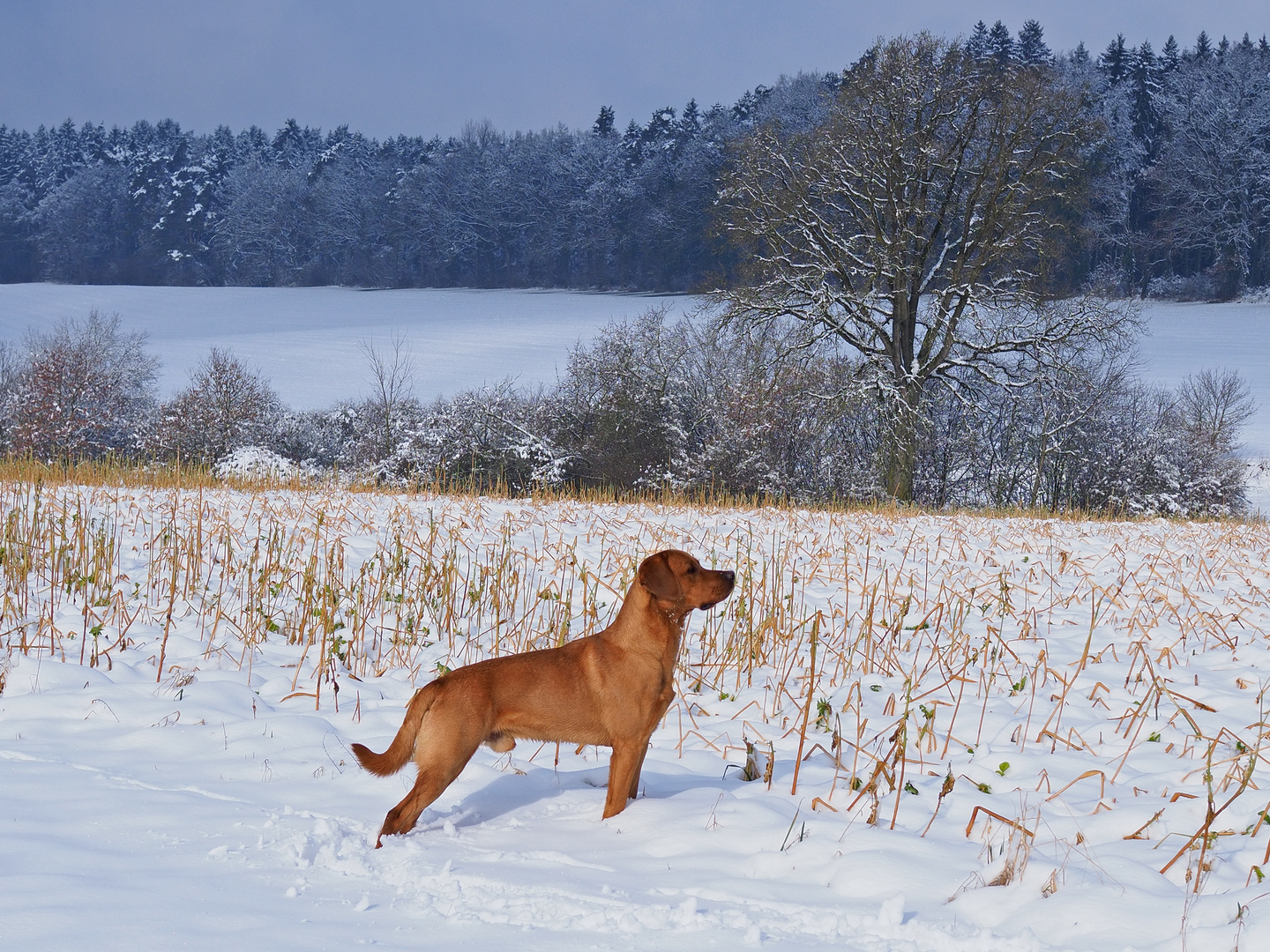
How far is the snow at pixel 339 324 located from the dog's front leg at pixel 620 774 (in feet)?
128

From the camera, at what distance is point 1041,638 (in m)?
7.12

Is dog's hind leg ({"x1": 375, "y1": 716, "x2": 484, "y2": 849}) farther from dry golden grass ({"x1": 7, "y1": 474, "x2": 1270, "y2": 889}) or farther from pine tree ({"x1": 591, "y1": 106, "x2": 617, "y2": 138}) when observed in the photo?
pine tree ({"x1": 591, "y1": 106, "x2": 617, "y2": 138})

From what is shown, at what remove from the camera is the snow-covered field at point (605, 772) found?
9.50ft

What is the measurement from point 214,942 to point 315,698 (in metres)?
2.73

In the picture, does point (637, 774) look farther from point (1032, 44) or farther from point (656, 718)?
point (1032, 44)

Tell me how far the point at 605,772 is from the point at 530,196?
76.1 metres

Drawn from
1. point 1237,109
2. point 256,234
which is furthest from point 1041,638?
point 256,234

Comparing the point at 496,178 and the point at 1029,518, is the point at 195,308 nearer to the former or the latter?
the point at 496,178

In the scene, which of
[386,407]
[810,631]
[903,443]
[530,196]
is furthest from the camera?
[530,196]

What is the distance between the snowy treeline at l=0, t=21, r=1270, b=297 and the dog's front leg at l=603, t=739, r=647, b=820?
47342 millimetres

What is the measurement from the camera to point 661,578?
380cm

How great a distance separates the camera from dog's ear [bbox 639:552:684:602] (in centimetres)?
379

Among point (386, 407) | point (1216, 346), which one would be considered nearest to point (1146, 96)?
point (1216, 346)

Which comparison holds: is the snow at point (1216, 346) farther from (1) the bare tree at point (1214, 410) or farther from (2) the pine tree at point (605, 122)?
(2) the pine tree at point (605, 122)
